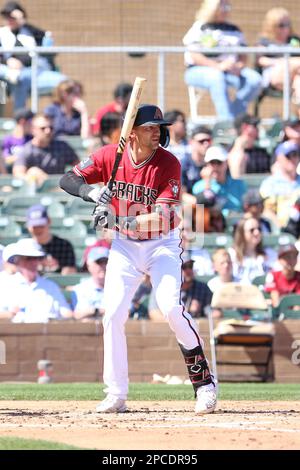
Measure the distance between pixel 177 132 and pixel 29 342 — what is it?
10.4ft

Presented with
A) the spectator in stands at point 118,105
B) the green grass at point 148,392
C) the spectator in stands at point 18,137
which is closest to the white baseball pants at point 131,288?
the green grass at point 148,392

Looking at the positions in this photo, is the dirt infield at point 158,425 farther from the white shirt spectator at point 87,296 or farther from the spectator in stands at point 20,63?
the spectator in stands at point 20,63

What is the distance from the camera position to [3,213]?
1328 centimetres

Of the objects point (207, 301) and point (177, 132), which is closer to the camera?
point (207, 301)

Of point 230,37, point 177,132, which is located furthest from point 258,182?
point 230,37

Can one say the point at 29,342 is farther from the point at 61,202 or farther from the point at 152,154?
the point at 152,154

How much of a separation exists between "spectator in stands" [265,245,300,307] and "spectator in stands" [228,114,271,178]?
169 centimetres

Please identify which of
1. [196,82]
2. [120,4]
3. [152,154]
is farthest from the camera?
[120,4]

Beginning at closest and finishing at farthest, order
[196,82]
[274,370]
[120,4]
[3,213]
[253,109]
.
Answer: [274,370], [3,213], [196,82], [253,109], [120,4]

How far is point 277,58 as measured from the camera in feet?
47.1

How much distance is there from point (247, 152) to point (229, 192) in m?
0.80

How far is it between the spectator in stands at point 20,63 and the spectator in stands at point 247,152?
7.55 ft

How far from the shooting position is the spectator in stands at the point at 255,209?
41.8ft

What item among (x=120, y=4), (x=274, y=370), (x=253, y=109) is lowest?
(x=274, y=370)
